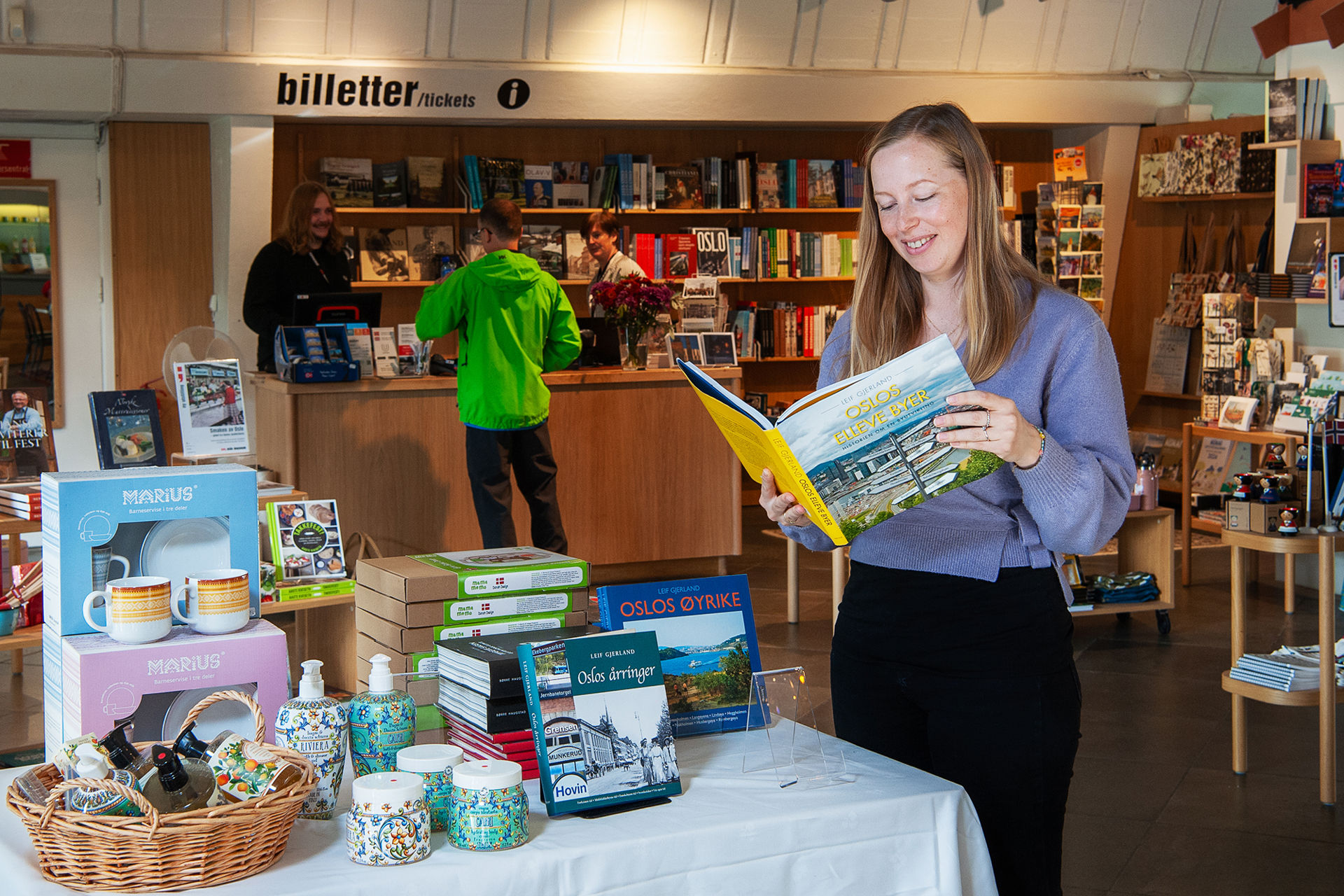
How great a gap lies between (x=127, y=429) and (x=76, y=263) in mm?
4115

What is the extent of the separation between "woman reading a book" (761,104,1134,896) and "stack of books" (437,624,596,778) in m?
0.45

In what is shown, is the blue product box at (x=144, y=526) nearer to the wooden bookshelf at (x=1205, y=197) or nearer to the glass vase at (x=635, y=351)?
the glass vase at (x=635, y=351)

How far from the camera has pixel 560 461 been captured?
6551 mm

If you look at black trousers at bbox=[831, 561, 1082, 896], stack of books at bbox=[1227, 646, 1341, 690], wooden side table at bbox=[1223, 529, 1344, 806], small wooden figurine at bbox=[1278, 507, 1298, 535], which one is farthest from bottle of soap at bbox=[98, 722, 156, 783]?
small wooden figurine at bbox=[1278, 507, 1298, 535]

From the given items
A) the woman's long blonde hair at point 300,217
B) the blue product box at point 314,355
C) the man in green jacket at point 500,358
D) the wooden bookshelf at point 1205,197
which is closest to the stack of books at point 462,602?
the man in green jacket at point 500,358

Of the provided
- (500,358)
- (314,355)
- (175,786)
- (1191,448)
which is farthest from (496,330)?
(175,786)

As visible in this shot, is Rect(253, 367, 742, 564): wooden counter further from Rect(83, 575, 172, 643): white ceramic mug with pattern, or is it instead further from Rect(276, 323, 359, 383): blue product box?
Rect(83, 575, 172, 643): white ceramic mug with pattern

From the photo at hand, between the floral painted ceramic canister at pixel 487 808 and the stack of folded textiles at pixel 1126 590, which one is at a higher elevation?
Result: the floral painted ceramic canister at pixel 487 808

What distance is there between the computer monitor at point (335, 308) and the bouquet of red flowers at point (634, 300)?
1.17 metres

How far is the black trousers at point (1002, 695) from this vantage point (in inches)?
72.1

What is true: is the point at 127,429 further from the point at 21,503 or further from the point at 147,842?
the point at 147,842

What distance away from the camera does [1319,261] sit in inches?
247

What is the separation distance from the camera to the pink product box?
1.74 metres

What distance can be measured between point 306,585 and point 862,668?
2340 mm
